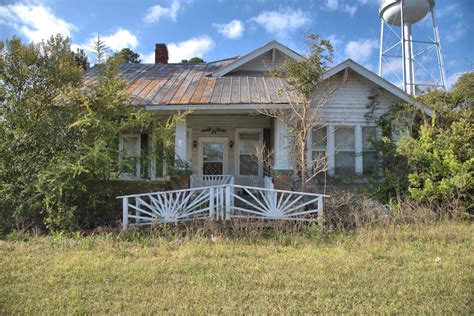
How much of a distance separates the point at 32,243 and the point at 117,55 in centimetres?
456

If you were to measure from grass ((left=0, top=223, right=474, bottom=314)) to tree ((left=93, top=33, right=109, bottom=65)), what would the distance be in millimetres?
4241

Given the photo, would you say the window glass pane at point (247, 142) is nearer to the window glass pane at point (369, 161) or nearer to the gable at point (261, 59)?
the gable at point (261, 59)

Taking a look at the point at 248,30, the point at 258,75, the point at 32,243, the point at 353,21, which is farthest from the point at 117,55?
the point at 353,21

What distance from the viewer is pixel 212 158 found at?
1201 cm

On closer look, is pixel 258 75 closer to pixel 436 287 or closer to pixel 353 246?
pixel 353 246

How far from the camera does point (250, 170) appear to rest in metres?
11.9

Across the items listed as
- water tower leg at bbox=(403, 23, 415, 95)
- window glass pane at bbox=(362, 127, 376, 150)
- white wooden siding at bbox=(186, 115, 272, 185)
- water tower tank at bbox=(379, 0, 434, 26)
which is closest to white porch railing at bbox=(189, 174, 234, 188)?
white wooden siding at bbox=(186, 115, 272, 185)

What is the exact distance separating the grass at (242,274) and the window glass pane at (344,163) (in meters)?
3.71

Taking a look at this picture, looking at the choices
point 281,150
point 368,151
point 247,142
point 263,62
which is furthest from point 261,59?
point 368,151

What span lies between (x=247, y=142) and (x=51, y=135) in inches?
263

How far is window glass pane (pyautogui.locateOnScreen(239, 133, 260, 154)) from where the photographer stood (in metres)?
11.8

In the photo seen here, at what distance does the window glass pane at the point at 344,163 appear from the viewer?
9.80 m

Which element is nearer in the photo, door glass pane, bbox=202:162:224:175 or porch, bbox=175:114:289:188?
porch, bbox=175:114:289:188

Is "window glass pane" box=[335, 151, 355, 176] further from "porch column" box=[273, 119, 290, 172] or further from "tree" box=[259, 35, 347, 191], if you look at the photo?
"porch column" box=[273, 119, 290, 172]
